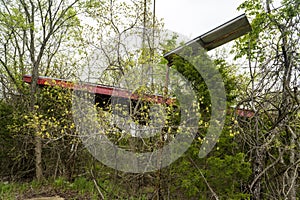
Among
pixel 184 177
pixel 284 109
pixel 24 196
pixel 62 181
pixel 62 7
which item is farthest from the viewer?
pixel 62 7

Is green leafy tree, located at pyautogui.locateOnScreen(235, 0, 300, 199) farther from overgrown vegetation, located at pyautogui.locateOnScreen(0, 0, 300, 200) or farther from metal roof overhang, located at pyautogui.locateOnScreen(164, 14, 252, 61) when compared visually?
metal roof overhang, located at pyautogui.locateOnScreen(164, 14, 252, 61)

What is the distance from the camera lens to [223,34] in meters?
3.16

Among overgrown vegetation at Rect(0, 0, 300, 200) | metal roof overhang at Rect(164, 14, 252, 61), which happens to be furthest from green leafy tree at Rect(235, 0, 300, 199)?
metal roof overhang at Rect(164, 14, 252, 61)

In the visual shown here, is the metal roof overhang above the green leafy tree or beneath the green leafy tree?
above

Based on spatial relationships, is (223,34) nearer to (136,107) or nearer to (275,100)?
(275,100)

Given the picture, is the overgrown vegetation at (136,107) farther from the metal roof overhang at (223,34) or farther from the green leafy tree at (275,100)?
the metal roof overhang at (223,34)

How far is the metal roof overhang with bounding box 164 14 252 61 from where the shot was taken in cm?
299

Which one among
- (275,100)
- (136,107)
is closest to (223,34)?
(275,100)

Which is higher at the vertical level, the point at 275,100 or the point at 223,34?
the point at 223,34

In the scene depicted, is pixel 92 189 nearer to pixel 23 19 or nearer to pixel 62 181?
pixel 62 181

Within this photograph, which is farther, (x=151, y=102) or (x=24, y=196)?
(x=24, y=196)

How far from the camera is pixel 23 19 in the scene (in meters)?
5.08

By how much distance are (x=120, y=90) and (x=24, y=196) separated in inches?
96.1

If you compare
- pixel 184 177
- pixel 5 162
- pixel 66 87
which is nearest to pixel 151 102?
pixel 184 177
